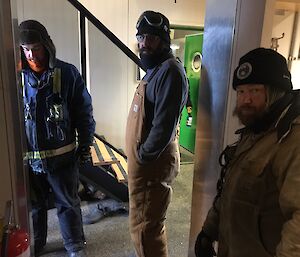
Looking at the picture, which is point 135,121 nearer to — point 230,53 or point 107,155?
point 230,53

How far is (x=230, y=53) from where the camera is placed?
120cm

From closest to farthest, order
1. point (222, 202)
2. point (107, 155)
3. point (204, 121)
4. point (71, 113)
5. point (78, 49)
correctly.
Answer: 1. point (222, 202)
2. point (204, 121)
3. point (71, 113)
4. point (107, 155)
5. point (78, 49)

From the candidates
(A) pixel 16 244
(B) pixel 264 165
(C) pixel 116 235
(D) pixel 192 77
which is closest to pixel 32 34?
(A) pixel 16 244

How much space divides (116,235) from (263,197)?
1601mm

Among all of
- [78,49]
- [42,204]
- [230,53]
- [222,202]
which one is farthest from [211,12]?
[78,49]

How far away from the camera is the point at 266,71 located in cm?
79

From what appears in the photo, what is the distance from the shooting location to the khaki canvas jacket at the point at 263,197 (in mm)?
678

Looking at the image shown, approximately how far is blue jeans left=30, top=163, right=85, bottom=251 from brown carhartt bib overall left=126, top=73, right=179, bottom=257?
0.41 m

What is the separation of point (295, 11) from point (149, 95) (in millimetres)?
750

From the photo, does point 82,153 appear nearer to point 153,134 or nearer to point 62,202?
point 62,202

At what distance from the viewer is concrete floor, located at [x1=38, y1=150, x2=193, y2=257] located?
1.96m

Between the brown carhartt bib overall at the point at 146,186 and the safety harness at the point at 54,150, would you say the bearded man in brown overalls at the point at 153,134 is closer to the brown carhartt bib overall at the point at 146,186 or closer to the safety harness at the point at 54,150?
the brown carhartt bib overall at the point at 146,186

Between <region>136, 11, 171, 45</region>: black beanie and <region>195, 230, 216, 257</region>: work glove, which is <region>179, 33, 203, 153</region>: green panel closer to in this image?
<region>136, 11, 171, 45</region>: black beanie

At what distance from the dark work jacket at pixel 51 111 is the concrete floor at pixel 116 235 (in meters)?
0.70
